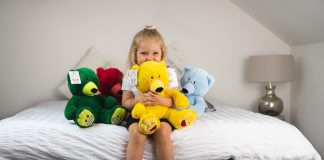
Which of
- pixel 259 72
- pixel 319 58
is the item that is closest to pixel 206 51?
pixel 259 72

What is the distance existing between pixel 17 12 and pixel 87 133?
6.53 ft

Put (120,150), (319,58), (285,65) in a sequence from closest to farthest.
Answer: (120,150) → (319,58) → (285,65)

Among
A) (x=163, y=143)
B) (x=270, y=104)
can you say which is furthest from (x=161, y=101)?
(x=270, y=104)

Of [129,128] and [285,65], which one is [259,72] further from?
[129,128]

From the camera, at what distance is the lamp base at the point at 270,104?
321 centimetres

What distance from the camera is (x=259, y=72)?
3.13 m

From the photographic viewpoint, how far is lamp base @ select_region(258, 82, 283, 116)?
321 centimetres

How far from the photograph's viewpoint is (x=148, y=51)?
78.4 inches

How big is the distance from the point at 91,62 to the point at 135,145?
1.63 m

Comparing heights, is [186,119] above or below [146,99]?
below

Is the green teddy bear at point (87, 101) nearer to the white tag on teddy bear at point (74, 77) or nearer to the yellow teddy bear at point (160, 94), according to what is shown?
the white tag on teddy bear at point (74, 77)

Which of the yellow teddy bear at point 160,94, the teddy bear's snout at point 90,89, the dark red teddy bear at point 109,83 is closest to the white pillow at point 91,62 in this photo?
the dark red teddy bear at point 109,83

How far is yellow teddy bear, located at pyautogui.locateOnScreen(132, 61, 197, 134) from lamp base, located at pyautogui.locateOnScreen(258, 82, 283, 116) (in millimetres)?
1638

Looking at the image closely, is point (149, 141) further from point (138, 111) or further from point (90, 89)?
point (90, 89)
